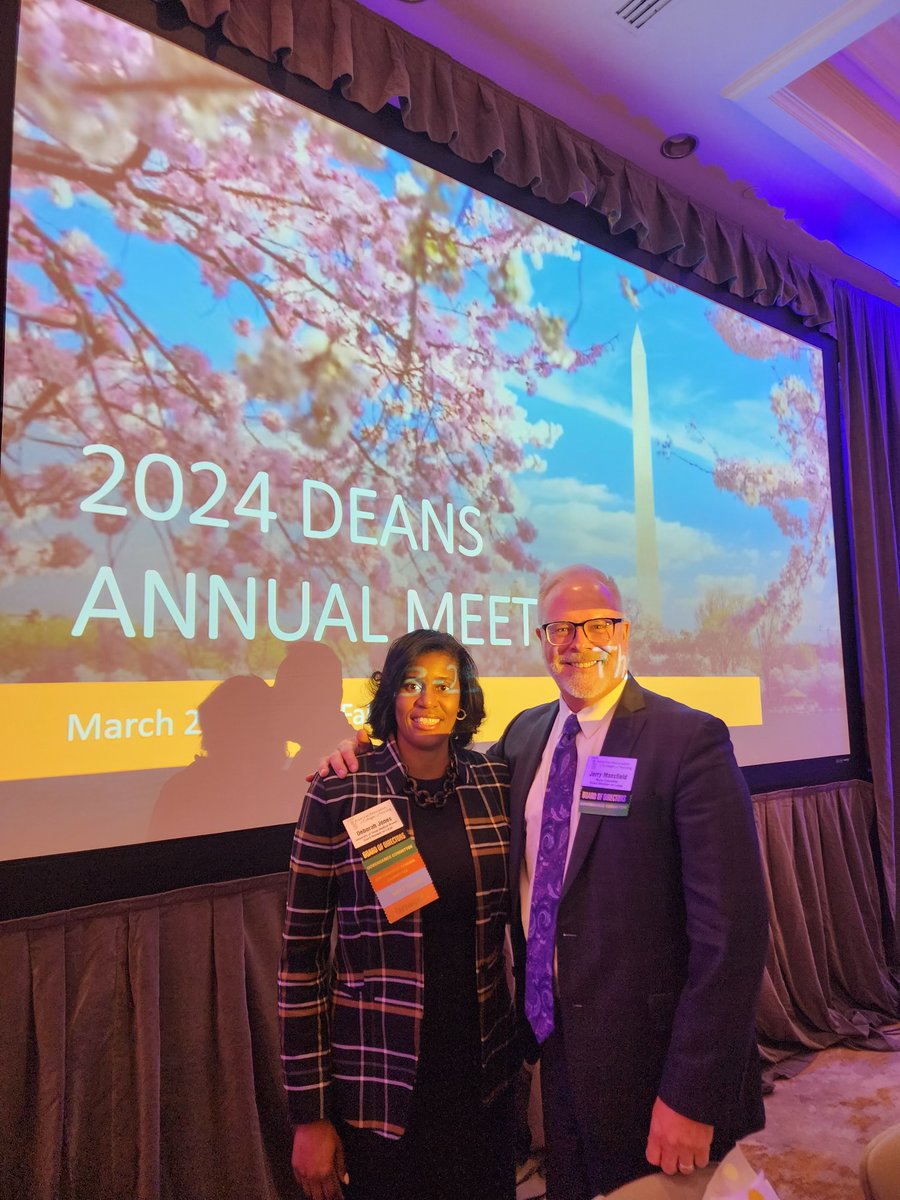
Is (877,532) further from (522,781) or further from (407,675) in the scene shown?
(407,675)

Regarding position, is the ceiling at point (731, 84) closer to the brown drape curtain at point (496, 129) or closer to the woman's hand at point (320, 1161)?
the brown drape curtain at point (496, 129)

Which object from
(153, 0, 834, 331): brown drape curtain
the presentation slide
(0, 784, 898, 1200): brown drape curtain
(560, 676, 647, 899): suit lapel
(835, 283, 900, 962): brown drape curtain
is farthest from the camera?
(835, 283, 900, 962): brown drape curtain

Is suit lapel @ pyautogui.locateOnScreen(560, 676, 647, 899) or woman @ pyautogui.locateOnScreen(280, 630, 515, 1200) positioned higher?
suit lapel @ pyautogui.locateOnScreen(560, 676, 647, 899)

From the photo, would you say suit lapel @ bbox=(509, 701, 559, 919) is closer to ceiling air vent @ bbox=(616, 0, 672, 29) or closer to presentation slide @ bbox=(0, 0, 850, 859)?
presentation slide @ bbox=(0, 0, 850, 859)

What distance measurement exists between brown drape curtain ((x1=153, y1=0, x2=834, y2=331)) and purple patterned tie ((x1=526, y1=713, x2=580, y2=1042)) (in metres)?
2.09

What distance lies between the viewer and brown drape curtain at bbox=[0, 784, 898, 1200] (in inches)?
68.1

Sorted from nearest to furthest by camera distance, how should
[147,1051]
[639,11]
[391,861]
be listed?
[391,861] < [147,1051] < [639,11]

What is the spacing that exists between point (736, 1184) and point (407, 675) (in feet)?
2.86

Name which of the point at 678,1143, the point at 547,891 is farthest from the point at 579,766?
the point at 678,1143

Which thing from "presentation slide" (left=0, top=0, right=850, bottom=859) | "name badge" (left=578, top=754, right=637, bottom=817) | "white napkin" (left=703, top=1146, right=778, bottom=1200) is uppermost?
"presentation slide" (left=0, top=0, right=850, bottom=859)

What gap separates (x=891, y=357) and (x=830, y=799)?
2.41 metres

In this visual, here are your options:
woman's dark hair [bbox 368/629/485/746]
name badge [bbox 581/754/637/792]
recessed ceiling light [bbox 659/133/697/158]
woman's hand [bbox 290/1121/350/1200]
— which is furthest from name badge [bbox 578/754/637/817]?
recessed ceiling light [bbox 659/133/697/158]

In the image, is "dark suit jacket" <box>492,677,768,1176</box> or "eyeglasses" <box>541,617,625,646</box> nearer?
"dark suit jacket" <box>492,677,768,1176</box>

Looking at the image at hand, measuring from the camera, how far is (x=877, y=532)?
4.10 meters
